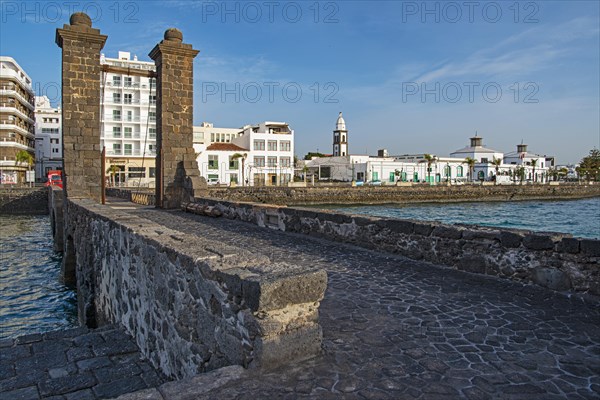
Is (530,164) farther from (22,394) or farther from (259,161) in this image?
(22,394)

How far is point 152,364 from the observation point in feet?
16.3

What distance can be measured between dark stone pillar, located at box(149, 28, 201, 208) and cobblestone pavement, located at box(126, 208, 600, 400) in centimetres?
1169

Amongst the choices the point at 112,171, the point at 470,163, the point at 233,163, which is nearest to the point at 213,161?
the point at 233,163

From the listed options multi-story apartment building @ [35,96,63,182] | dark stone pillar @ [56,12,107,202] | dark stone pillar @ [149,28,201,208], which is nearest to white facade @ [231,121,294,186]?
multi-story apartment building @ [35,96,63,182]

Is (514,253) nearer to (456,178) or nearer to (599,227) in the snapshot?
(599,227)

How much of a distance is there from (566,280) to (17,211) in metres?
43.2

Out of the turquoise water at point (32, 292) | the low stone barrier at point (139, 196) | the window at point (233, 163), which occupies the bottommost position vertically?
the turquoise water at point (32, 292)

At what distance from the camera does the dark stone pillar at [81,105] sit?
14.7 metres

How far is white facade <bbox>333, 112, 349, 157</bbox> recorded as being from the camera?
92.1m

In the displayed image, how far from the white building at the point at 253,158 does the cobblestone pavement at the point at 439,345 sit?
175 ft

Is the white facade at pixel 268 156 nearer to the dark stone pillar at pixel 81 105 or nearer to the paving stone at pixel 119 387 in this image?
the dark stone pillar at pixel 81 105

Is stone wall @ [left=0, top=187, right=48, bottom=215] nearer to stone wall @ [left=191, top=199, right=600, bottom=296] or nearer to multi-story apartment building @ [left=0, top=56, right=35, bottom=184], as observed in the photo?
multi-story apartment building @ [left=0, top=56, right=35, bottom=184]

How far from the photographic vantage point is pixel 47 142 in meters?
71.1

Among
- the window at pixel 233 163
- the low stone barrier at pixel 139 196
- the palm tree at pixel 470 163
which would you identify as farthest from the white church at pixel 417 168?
the low stone barrier at pixel 139 196
